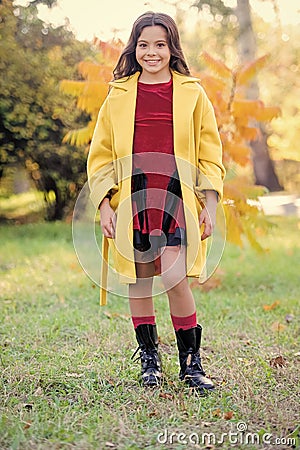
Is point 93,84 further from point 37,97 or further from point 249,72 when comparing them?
point 37,97

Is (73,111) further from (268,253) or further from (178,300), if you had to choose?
(178,300)

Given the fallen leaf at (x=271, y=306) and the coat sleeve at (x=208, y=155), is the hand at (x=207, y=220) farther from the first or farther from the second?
the fallen leaf at (x=271, y=306)

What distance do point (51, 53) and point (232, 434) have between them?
27.2ft

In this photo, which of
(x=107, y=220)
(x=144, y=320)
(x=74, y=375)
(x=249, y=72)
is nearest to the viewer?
(x=107, y=220)

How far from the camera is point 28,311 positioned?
16.5 feet

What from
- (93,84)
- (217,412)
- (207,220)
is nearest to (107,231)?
(207,220)

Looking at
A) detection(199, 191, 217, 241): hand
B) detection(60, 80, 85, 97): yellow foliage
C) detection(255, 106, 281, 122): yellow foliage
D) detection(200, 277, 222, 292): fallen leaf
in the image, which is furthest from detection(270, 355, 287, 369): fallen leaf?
detection(60, 80, 85, 97): yellow foliage

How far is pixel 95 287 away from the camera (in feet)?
19.8

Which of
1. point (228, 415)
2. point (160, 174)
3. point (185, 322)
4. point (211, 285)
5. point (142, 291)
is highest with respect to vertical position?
point (160, 174)

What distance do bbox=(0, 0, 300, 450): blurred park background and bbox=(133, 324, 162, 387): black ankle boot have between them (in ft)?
0.26

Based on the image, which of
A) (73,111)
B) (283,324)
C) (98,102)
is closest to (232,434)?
(283,324)

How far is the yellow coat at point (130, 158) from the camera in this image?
10.2 feet

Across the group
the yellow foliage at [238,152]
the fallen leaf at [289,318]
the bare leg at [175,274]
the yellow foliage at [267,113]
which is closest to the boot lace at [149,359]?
the bare leg at [175,274]

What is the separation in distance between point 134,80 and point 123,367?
1.45 metres
